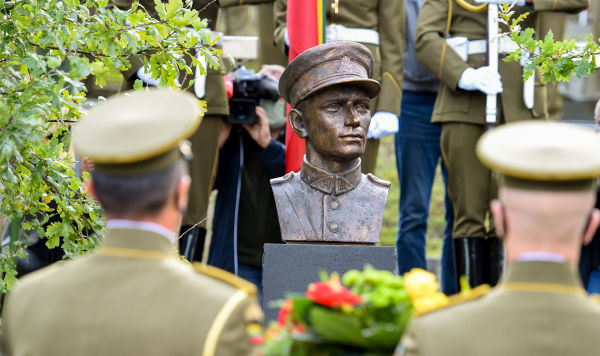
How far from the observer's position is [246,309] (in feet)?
8.56

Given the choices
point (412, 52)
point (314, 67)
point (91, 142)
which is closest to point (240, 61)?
point (412, 52)

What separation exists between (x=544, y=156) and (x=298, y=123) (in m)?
3.42

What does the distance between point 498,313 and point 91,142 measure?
3.64 ft

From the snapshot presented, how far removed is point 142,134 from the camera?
263 centimetres

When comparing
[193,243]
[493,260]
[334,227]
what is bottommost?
[493,260]

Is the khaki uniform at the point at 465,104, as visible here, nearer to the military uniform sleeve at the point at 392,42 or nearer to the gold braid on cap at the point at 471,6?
the gold braid on cap at the point at 471,6

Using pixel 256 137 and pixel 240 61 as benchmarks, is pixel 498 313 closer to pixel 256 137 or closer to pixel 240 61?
pixel 256 137

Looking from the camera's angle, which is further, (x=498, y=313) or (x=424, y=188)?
(x=424, y=188)

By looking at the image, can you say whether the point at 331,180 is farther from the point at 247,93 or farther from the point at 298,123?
the point at 247,93

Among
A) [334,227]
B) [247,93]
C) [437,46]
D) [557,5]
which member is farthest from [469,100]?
[334,227]

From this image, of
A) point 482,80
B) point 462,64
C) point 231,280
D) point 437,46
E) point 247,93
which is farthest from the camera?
point 247,93

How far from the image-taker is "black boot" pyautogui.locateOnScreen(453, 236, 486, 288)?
21.5ft

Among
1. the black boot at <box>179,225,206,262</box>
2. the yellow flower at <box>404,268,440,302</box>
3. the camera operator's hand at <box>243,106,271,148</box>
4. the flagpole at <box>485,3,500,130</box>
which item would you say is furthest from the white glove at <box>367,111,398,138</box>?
the yellow flower at <box>404,268,440,302</box>

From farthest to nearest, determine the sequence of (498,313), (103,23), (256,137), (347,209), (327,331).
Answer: (256,137) < (347,209) < (103,23) < (327,331) < (498,313)
